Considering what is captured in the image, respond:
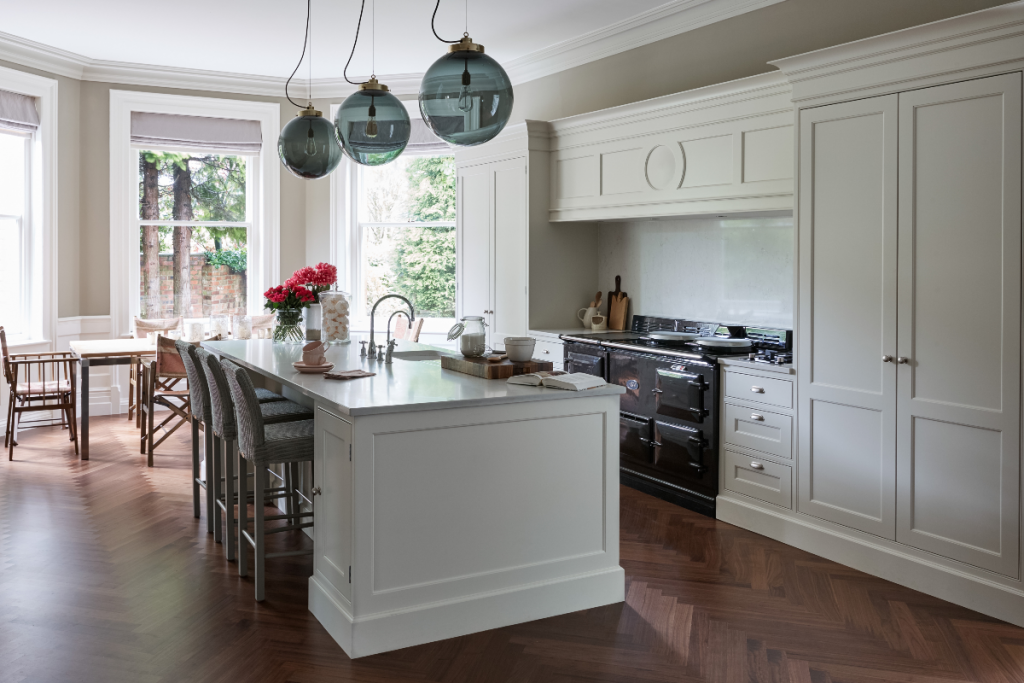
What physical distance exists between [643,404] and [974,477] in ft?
6.59

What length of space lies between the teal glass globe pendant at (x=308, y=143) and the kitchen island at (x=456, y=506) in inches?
44.1

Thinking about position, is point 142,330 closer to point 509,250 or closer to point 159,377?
point 159,377

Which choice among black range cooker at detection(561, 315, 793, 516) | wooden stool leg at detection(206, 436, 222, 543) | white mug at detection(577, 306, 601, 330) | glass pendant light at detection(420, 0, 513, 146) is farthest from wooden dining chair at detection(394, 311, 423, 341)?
glass pendant light at detection(420, 0, 513, 146)

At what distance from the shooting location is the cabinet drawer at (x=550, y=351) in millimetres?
5820

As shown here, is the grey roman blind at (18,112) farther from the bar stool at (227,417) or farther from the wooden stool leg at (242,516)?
the wooden stool leg at (242,516)

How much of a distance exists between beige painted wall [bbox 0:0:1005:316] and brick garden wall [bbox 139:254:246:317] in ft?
1.50

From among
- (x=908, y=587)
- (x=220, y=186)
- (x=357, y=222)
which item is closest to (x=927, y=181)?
(x=908, y=587)

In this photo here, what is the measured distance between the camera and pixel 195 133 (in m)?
7.69

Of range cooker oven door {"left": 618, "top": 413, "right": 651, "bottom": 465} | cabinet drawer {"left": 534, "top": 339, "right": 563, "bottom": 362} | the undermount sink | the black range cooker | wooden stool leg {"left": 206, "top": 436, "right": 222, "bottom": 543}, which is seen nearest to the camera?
wooden stool leg {"left": 206, "top": 436, "right": 222, "bottom": 543}

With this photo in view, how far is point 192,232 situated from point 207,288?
0.52 meters

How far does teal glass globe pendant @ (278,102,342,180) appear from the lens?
12.9 feet

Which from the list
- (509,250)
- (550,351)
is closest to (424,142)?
(509,250)

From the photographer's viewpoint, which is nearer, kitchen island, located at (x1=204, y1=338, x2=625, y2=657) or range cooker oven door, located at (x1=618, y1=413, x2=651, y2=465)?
kitchen island, located at (x1=204, y1=338, x2=625, y2=657)

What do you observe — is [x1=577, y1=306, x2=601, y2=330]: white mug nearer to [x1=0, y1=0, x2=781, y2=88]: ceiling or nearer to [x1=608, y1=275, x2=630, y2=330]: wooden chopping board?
→ [x1=608, y1=275, x2=630, y2=330]: wooden chopping board
